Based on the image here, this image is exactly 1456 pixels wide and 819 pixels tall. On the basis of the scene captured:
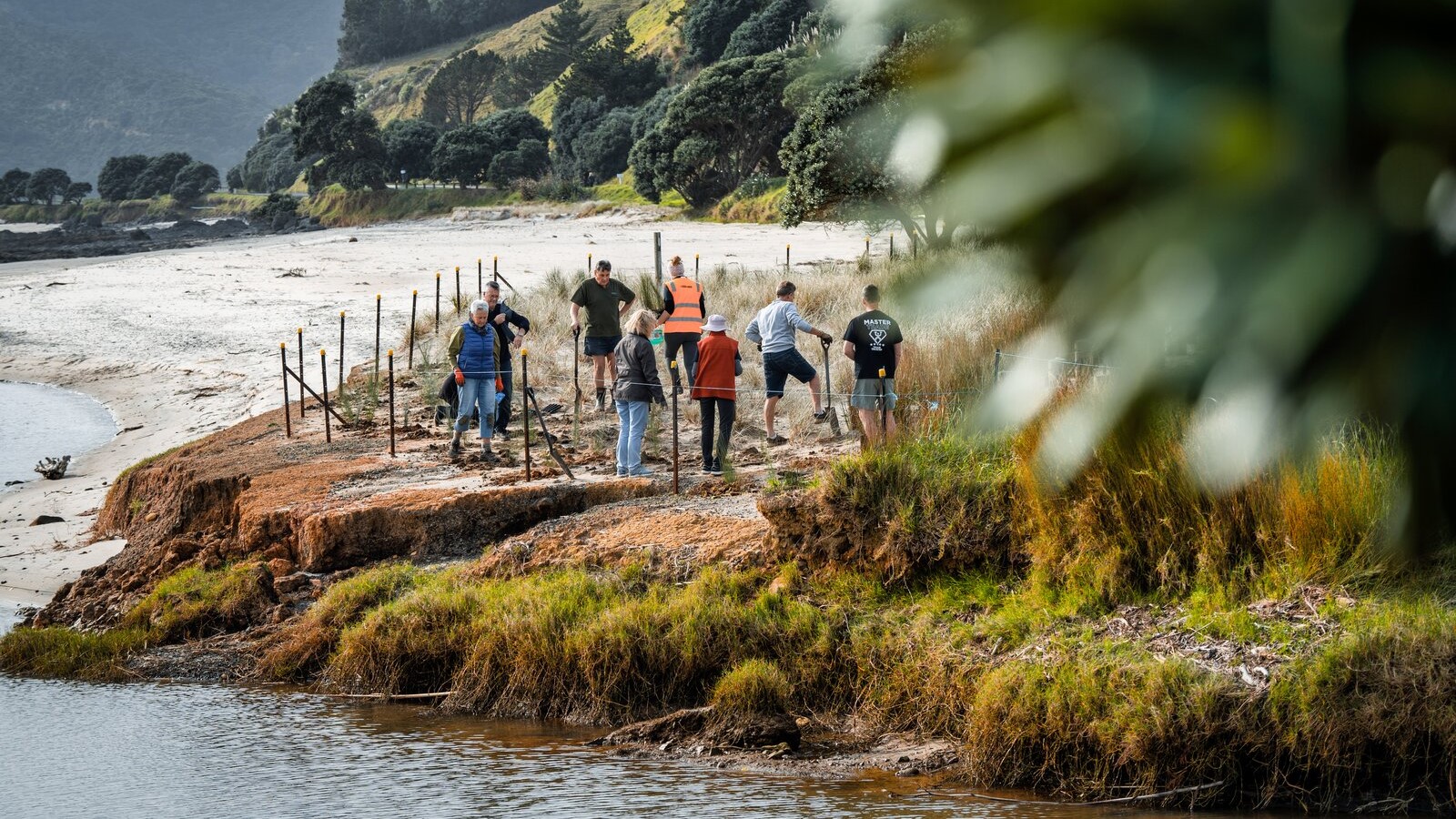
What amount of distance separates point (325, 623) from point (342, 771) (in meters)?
2.77

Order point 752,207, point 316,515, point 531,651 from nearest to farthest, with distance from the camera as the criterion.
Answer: point 531,651 → point 316,515 → point 752,207

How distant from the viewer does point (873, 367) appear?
13.1 meters

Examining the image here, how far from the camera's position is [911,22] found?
1190mm

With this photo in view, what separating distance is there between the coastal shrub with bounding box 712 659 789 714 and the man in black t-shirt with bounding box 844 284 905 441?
9.38ft

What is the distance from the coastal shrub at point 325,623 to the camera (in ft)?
40.8

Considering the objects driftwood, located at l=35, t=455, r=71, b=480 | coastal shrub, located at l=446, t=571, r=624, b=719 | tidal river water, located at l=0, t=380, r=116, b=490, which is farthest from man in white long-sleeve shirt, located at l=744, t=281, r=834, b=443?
tidal river water, located at l=0, t=380, r=116, b=490

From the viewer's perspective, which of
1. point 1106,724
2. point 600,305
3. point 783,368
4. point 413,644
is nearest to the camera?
point 1106,724

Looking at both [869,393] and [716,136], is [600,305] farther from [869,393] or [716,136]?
[716,136]

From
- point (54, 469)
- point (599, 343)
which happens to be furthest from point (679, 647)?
point (54, 469)

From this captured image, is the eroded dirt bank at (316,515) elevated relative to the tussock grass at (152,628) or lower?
elevated

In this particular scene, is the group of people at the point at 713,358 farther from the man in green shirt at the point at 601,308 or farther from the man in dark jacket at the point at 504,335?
the man in dark jacket at the point at 504,335

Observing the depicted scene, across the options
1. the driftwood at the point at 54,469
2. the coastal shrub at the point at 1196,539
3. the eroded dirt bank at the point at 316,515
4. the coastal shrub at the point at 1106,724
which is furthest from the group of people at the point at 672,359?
the driftwood at the point at 54,469

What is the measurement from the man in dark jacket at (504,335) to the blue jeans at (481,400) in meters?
0.72

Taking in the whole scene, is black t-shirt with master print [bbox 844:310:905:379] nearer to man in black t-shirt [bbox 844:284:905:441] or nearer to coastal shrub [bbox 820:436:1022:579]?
man in black t-shirt [bbox 844:284:905:441]
